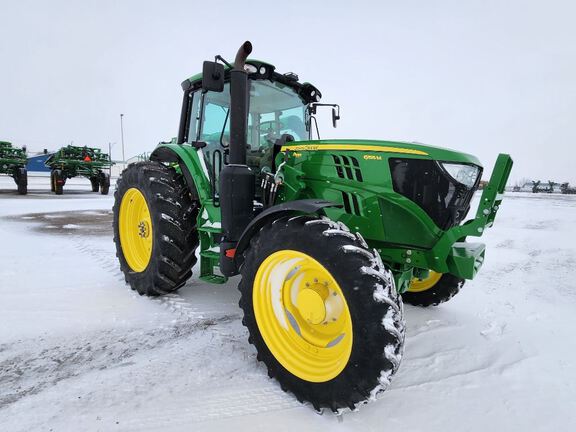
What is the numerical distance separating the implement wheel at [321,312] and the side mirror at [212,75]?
1140 mm

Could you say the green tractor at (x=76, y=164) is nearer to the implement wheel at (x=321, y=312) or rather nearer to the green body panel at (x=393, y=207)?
the green body panel at (x=393, y=207)

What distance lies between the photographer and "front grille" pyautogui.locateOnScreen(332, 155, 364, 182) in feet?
7.86

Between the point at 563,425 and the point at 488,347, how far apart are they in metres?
0.82

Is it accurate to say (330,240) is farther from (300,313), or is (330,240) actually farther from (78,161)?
(78,161)

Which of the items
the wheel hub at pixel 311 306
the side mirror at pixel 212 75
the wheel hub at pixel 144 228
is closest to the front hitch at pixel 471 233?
the wheel hub at pixel 311 306

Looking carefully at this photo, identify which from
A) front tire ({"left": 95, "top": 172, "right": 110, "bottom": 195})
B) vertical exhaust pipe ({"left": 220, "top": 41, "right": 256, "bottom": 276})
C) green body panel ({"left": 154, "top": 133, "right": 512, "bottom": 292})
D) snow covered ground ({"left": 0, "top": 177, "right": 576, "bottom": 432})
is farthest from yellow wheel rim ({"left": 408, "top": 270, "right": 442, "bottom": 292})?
front tire ({"left": 95, "top": 172, "right": 110, "bottom": 195})

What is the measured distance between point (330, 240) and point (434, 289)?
1863mm

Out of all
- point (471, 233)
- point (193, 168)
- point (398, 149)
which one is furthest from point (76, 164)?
point (471, 233)

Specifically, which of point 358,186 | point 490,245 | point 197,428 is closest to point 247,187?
point 358,186

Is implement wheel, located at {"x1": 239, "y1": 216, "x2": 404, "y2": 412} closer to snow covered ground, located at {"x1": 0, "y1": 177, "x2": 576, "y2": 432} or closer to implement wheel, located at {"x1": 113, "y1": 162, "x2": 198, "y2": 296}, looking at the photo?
snow covered ground, located at {"x1": 0, "y1": 177, "x2": 576, "y2": 432}

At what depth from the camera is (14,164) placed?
1493 centimetres

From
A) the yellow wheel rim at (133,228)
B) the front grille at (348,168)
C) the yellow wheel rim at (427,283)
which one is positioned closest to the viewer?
the front grille at (348,168)

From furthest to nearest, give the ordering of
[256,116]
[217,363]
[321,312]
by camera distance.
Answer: [256,116]
[217,363]
[321,312]

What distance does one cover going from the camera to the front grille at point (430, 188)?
2201 millimetres
